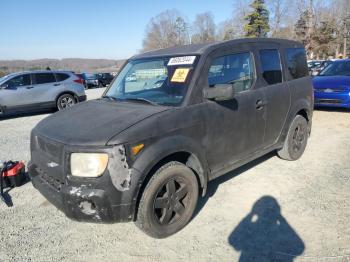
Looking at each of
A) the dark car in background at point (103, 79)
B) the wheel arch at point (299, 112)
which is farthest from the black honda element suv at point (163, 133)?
the dark car in background at point (103, 79)

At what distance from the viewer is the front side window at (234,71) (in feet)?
12.2

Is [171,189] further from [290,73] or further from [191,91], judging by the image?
[290,73]

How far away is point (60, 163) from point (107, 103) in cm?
116

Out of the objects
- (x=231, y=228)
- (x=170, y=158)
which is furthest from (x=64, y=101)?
(x=231, y=228)

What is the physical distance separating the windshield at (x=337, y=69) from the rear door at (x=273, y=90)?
599 centimetres

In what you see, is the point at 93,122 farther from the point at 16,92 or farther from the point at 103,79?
the point at 103,79

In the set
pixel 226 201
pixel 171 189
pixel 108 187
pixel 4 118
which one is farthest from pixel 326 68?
pixel 4 118

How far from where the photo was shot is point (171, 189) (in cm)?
326

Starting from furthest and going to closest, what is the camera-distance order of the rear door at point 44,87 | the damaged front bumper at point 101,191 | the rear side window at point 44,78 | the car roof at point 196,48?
the rear side window at point 44,78, the rear door at point 44,87, the car roof at point 196,48, the damaged front bumper at point 101,191

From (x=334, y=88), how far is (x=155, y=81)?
698 centimetres

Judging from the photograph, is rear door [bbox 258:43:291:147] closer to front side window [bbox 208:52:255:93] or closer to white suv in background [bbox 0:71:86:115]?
front side window [bbox 208:52:255:93]

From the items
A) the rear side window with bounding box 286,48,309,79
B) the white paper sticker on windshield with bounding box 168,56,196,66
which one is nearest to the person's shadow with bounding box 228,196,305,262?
the white paper sticker on windshield with bounding box 168,56,196,66

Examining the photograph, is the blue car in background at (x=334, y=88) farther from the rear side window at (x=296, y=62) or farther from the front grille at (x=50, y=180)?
the front grille at (x=50, y=180)

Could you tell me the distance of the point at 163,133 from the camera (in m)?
3.10
